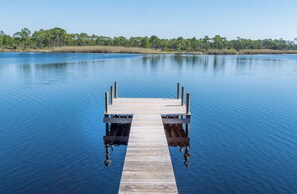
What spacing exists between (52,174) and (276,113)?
23.4 m

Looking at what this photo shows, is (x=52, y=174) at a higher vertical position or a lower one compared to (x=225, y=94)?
lower

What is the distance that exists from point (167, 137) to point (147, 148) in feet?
22.1

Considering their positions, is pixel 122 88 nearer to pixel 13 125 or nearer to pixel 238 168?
pixel 13 125

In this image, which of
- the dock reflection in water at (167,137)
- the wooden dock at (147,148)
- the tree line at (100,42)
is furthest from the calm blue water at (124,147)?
the tree line at (100,42)

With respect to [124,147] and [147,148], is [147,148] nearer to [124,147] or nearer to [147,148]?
[147,148]

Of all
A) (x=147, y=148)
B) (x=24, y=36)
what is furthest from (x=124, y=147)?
(x=24, y=36)

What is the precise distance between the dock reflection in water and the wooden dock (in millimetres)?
1452

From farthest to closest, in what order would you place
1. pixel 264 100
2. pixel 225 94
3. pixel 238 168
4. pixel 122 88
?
pixel 122 88, pixel 225 94, pixel 264 100, pixel 238 168

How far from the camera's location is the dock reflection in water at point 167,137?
18.4 metres

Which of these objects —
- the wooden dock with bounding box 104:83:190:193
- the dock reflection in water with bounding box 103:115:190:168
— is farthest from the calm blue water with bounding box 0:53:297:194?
the wooden dock with bounding box 104:83:190:193

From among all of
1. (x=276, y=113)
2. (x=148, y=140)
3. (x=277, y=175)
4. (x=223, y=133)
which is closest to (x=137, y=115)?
(x=148, y=140)

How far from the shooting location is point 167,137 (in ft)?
68.6

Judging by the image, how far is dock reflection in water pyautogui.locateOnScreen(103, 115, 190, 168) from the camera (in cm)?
1844

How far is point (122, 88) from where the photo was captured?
4038 cm
